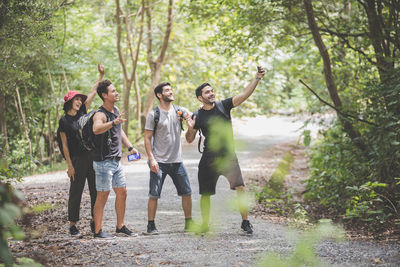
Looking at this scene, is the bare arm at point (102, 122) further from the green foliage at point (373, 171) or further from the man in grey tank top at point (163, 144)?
the green foliage at point (373, 171)

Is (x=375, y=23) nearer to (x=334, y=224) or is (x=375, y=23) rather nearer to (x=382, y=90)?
(x=382, y=90)

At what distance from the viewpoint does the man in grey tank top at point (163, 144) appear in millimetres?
6039

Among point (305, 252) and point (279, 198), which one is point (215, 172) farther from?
point (279, 198)

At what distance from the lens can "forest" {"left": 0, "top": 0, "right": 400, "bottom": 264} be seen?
7137mm

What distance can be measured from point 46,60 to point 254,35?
777 cm

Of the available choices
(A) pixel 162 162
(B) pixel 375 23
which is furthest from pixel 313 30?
(A) pixel 162 162

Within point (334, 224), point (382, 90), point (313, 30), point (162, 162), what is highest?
point (313, 30)

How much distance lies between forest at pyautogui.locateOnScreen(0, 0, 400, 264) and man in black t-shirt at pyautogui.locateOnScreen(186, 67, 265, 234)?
1.49 metres

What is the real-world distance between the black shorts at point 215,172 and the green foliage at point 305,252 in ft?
3.68

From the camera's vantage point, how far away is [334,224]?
7484 millimetres

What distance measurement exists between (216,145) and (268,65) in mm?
16711

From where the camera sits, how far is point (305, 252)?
4.99 metres

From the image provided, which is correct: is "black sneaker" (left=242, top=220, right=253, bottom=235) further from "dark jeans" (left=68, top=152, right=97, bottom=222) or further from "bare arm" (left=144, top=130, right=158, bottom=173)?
"dark jeans" (left=68, top=152, right=97, bottom=222)

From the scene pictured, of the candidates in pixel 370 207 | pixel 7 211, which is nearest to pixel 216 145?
pixel 370 207
